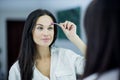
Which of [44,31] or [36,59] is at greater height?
[44,31]

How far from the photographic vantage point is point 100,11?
0.46m

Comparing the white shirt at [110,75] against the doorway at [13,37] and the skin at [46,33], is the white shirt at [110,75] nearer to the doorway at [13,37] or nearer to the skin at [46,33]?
the skin at [46,33]

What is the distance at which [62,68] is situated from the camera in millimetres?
941

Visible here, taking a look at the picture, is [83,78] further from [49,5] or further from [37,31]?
[49,5]

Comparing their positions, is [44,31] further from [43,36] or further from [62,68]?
[62,68]

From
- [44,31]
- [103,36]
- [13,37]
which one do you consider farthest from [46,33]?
[13,37]

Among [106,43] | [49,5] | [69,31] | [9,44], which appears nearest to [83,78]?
[106,43]

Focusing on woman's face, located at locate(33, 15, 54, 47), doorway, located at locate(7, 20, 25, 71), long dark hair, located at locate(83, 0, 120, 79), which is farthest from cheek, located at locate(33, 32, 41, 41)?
doorway, located at locate(7, 20, 25, 71)

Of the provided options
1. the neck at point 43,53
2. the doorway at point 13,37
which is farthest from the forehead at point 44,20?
the doorway at point 13,37

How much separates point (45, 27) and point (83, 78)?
44 cm

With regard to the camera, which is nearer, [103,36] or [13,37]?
[103,36]

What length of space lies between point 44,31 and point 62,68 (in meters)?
0.17

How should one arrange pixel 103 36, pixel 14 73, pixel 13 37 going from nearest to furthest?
pixel 103 36
pixel 14 73
pixel 13 37

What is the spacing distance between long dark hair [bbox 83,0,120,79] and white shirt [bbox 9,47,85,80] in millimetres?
429
